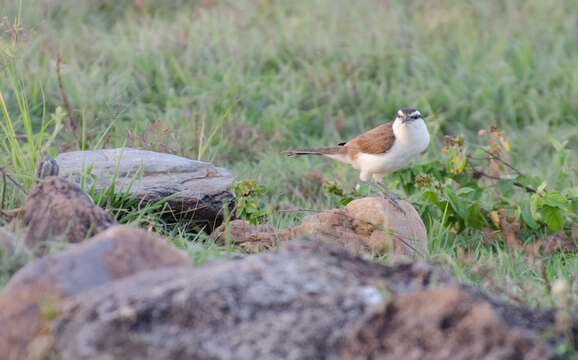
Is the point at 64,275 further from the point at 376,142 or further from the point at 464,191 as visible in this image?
the point at 464,191

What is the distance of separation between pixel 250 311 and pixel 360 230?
2249 millimetres

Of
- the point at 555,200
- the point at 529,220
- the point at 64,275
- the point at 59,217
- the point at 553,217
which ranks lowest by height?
the point at 529,220

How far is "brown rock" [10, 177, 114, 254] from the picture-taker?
291 centimetres

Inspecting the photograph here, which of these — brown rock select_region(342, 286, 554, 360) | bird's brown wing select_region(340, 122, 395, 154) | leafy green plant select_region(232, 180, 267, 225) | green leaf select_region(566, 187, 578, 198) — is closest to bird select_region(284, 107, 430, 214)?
bird's brown wing select_region(340, 122, 395, 154)

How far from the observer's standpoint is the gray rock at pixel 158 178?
4113 millimetres

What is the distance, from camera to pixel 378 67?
7.79 metres

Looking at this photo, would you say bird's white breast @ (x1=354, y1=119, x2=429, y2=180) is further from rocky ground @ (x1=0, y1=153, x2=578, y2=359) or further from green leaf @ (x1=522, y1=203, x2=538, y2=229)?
rocky ground @ (x1=0, y1=153, x2=578, y2=359)

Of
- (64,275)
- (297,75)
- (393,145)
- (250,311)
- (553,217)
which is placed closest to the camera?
(250,311)

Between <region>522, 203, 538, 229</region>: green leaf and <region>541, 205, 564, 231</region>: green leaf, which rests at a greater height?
<region>541, 205, 564, 231</region>: green leaf

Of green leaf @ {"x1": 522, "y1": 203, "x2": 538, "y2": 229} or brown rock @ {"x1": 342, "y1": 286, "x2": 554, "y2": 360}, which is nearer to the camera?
brown rock @ {"x1": 342, "y1": 286, "x2": 554, "y2": 360}

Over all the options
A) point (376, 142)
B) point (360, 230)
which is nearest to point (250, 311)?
point (360, 230)

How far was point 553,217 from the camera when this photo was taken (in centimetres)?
435

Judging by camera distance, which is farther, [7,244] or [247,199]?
[247,199]

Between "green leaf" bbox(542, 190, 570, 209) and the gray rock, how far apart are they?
6.83 feet
